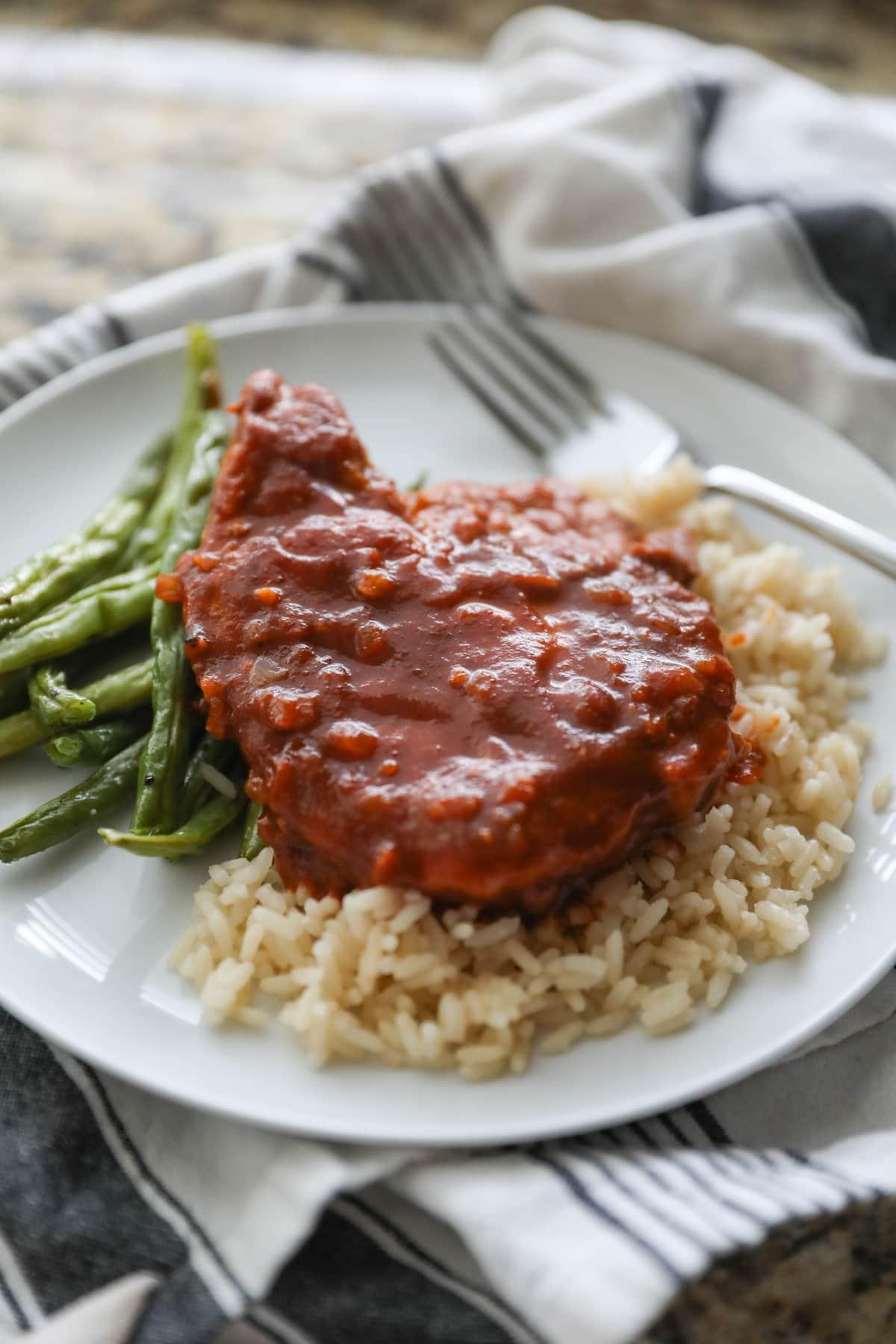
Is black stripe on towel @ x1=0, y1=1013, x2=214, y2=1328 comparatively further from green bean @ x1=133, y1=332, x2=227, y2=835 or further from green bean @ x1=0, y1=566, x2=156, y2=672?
green bean @ x1=0, y1=566, x2=156, y2=672

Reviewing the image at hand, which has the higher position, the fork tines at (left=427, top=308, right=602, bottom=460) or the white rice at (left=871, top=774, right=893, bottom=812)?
the fork tines at (left=427, top=308, right=602, bottom=460)

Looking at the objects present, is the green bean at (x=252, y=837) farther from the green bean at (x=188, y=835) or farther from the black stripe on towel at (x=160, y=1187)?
the black stripe on towel at (x=160, y=1187)

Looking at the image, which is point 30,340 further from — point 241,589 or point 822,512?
point 822,512

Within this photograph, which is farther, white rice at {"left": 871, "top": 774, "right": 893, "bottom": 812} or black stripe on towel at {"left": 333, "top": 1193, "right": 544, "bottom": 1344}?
white rice at {"left": 871, "top": 774, "right": 893, "bottom": 812}

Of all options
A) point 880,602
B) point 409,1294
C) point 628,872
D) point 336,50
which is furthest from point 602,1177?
point 336,50

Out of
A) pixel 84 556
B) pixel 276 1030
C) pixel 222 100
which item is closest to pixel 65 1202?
pixel 276 1030

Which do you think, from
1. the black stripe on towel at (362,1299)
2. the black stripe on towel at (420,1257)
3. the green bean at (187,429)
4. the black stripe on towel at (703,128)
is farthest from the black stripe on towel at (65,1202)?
the black stripe on towel at (703,128)

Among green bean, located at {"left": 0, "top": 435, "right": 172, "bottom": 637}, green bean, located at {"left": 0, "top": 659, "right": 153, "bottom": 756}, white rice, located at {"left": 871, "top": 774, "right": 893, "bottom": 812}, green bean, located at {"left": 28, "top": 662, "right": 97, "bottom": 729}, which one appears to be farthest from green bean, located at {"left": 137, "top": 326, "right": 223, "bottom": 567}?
white rice, located at {"left": 871, "top": 774, "right": 893, "bottom": 812}
